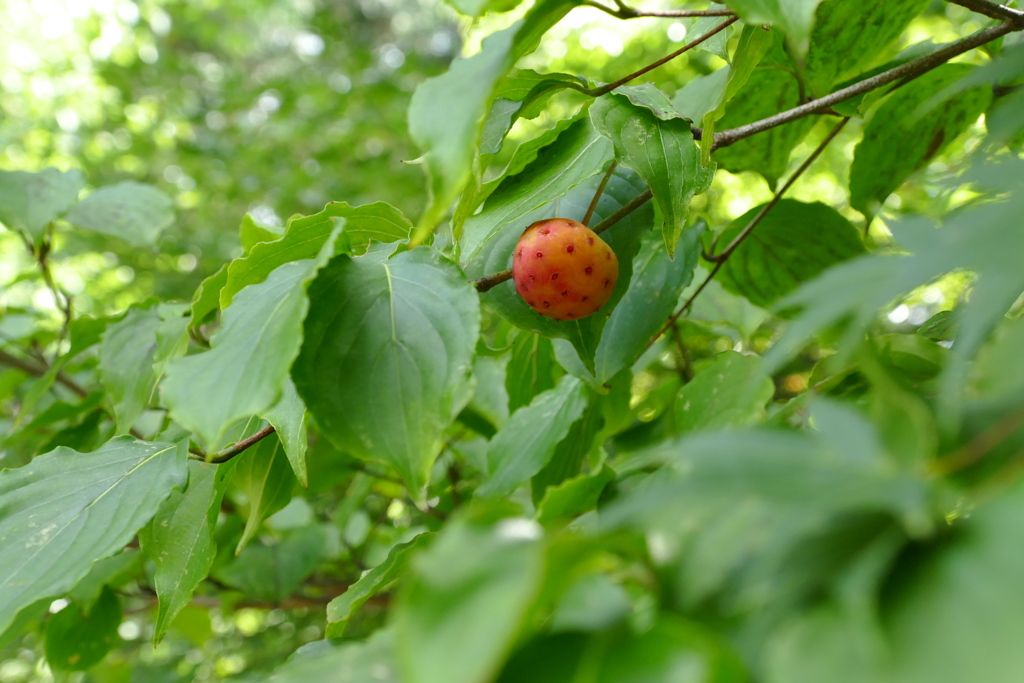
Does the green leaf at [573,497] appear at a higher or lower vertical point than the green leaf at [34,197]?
lower

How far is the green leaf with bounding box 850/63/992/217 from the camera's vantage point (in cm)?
83

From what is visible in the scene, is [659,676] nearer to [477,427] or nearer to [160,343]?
[160,343]

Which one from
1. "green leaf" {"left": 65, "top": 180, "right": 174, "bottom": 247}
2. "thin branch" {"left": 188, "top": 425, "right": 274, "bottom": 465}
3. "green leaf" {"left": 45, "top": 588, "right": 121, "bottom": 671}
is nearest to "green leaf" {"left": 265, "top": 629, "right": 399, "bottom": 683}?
"thin branch" {"left": 188, "top": 425, "right": 274, "bottom": 465}

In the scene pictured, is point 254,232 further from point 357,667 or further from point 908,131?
point 908,131

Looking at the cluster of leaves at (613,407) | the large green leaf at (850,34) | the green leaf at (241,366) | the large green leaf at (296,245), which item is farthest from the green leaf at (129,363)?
the large green leaf at (850,34)

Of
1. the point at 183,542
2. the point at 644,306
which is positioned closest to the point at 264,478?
the point at 183,542

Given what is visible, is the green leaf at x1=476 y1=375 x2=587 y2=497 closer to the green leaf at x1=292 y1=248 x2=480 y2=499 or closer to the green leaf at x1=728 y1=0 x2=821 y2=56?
the green leaf at x1=292 y1=248 x2=480 y2=499

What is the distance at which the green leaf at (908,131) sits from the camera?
83cm

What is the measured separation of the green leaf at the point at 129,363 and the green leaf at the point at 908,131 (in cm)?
87

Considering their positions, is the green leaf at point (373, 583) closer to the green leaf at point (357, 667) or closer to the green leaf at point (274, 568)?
the green leaf at point (357, 667)

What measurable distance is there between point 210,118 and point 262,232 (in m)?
3.45

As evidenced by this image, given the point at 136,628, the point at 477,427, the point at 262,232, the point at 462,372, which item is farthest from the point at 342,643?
the point at 136,628

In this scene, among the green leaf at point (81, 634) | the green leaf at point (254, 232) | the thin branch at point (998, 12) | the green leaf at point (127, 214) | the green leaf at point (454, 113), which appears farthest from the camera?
the green leaf at point (127, 214)

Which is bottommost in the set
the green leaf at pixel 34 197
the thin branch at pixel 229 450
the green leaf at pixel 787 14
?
the thin branch at pixel 229 450
